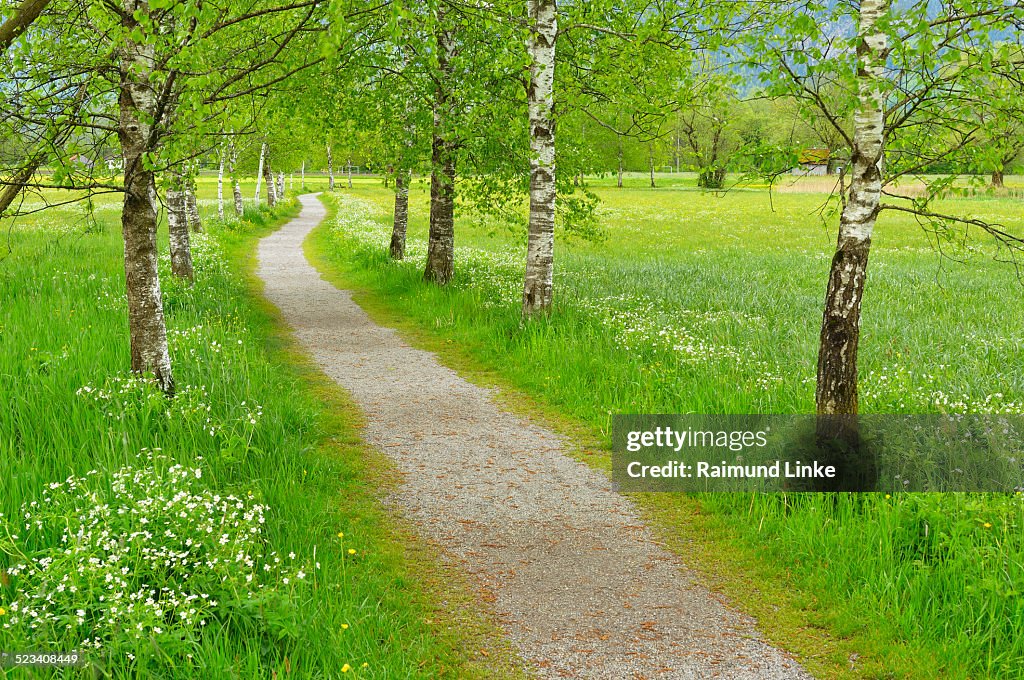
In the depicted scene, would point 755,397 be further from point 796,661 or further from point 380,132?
point 380,132

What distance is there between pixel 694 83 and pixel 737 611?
29.8 ft

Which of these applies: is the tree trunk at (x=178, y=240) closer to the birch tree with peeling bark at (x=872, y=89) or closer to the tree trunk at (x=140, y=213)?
the tree trunk at (x=140, y=213)

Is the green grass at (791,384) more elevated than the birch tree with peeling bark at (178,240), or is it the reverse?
the birch tree with peeling bark at (178,240)

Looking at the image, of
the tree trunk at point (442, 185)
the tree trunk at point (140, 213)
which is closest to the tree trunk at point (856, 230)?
the tree trunk at point (140, 213)

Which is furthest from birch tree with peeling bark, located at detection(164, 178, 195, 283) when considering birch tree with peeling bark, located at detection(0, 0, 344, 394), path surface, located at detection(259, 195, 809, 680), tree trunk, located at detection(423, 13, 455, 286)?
birch tree with peeling bark, located at detection(0, 0, 344, 394)

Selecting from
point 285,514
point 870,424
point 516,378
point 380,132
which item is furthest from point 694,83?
point 285,514

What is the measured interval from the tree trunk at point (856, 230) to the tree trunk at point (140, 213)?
6.51 metres

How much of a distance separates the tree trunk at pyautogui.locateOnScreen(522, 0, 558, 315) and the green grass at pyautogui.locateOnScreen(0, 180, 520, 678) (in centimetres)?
433

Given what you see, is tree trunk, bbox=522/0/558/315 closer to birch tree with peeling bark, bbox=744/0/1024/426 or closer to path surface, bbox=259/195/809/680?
path surface, bbox=259/195/809/680

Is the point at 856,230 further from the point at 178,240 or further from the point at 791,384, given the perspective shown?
the point at 178,240

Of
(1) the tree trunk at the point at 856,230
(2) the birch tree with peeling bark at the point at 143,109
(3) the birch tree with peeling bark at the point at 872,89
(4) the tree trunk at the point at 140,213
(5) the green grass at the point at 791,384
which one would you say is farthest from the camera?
(4) the tree trunk at the point at 140,213

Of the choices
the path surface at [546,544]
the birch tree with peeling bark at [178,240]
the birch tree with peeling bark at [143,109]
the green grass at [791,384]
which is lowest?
the path surface at [546,544]

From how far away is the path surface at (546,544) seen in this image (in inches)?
196

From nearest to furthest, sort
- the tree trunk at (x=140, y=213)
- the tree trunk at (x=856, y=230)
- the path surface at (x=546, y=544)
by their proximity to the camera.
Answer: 1. the path surface at (x=546, y=544)
2. the tree trunk at (x=856, y=230)
3. the tree trunk at (x=140, y=213)
